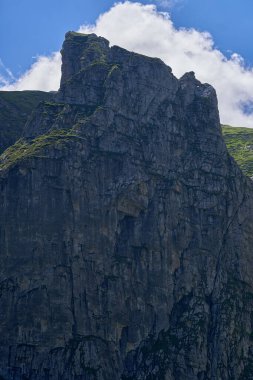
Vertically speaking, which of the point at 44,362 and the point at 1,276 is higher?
the point at 1,276

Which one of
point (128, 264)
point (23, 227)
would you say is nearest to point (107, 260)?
point (128, 264)

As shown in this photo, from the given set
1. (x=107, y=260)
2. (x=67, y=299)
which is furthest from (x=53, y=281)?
(x=107, y=260)

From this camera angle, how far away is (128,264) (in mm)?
199375

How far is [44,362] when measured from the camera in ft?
589

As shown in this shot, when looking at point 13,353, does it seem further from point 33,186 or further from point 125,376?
point 33,186

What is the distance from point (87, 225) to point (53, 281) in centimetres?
1976

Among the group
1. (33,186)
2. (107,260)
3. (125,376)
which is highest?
(33,186)

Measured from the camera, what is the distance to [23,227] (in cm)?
18912

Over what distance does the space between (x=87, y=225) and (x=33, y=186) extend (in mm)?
19339

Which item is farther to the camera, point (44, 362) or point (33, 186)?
point (33, 186)

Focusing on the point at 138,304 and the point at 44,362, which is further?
the point at 138,304

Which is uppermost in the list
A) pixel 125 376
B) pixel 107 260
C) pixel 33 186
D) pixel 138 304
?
pixel 33 186

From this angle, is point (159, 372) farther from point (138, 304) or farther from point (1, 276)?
point (1, 276)

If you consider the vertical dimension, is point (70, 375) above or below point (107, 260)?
below
